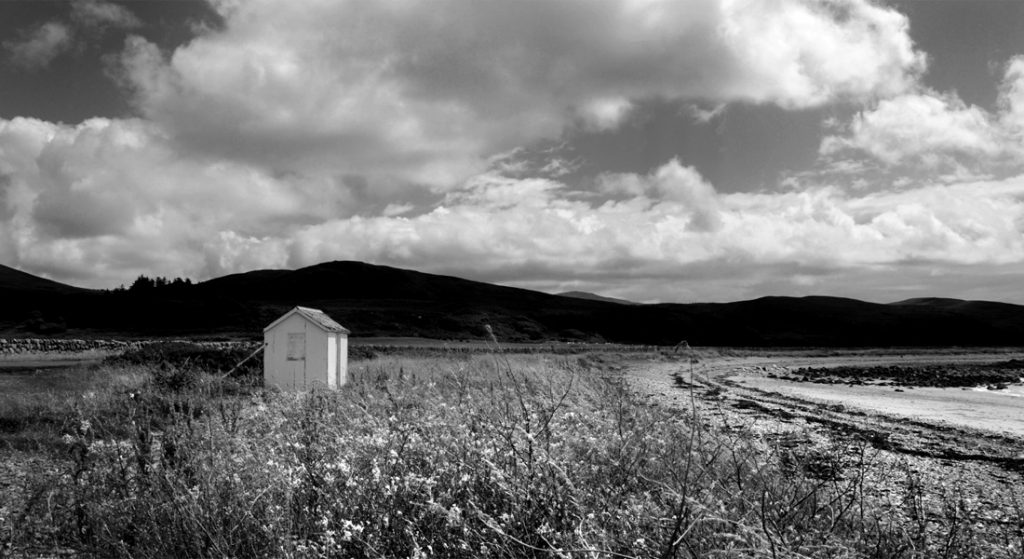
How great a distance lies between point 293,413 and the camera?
870cm

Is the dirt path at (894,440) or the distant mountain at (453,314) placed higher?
the distant mountain at (453,314)

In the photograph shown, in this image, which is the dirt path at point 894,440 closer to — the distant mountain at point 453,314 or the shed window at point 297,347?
the shed window at point 297,347

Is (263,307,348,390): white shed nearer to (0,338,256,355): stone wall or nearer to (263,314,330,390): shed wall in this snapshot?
(263,314,330,390): shed wall

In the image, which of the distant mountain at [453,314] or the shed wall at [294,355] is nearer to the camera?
the shed wall at [294,355]

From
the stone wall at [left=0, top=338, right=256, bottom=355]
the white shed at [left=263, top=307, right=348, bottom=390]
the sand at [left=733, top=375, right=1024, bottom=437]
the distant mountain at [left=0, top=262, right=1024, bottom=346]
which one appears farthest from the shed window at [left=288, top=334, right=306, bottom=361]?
the distant mountain at [left=0, top=262, right=1024, bottom=346]

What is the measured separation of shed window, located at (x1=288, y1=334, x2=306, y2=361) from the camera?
2131 cm

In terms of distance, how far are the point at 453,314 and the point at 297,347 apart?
10556 centimetres

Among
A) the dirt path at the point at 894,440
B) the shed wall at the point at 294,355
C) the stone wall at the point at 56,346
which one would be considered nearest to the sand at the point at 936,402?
the dirt path at the point at 894,440

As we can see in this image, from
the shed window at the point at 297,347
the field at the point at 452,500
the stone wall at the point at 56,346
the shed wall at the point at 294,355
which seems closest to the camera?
the field at the point at 452,500

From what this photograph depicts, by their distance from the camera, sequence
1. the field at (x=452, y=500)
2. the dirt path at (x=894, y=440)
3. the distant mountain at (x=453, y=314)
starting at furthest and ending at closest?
the distant mountain at (x=453, y=314)
the dirt path at (x=894, y=440)
the field at (x=452, y=500)

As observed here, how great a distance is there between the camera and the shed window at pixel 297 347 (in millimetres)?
21312

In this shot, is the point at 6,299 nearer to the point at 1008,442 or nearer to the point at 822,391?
the point at 822,391

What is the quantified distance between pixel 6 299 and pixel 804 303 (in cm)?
17886

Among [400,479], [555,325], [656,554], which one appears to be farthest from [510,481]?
[555,325]
